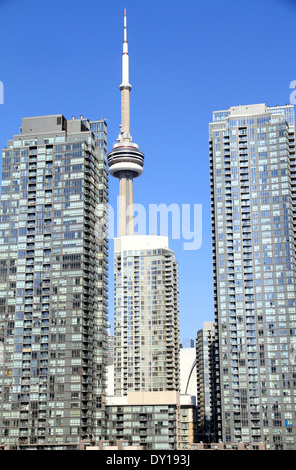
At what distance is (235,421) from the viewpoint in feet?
542

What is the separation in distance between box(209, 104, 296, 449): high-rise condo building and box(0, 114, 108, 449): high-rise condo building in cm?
3576

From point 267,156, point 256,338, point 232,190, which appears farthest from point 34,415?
point 267,156

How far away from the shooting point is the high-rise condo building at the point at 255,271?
166m

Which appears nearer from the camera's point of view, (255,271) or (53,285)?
(53,285)

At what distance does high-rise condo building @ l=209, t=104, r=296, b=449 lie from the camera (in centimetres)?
16588

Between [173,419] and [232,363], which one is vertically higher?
[232,363]

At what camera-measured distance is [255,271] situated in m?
180

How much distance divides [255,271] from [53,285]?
197 feet

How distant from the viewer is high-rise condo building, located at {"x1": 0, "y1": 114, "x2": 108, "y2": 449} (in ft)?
484

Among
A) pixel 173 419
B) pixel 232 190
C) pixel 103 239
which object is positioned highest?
pixel 232 190

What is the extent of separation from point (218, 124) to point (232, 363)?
248 feet

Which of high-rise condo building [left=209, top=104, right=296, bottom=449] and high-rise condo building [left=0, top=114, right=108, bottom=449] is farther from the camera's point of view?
high-rise condo building [left=209, top=104, right=296, bottom=449]
